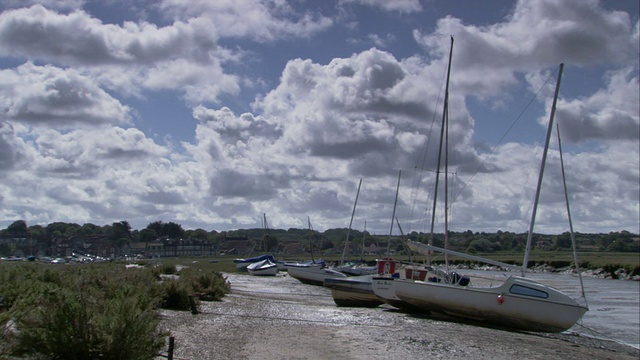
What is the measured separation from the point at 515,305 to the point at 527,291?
67cm

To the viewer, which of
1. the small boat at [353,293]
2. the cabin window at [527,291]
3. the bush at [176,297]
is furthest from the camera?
the small boat at [353,293]

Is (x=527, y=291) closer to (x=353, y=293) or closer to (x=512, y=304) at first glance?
(x=512, y=304)

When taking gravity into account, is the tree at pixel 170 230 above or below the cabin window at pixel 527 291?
above

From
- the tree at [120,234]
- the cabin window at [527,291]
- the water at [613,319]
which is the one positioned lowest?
the water at [613,319]

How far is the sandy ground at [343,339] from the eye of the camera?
1396 cm

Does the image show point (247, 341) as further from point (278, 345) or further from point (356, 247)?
point (356, 247)

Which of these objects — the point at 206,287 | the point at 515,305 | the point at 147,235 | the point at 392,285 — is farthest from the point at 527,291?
the point at 147,235

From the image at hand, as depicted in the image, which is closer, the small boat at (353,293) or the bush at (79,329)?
the bush at (79,329)

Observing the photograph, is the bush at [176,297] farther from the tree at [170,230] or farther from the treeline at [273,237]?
the tree at [170,230]

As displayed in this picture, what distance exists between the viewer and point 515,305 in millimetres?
22453

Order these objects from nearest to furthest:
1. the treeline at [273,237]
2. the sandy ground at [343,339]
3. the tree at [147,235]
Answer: the sandy ground at [343,339] → the treeline at [273,237] → the tree at [147,235]

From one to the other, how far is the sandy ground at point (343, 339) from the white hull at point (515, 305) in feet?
2.08

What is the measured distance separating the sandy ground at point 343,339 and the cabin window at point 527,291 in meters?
1.37

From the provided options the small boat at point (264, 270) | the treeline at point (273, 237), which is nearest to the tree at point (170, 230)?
the treeline at point (273, 237)
